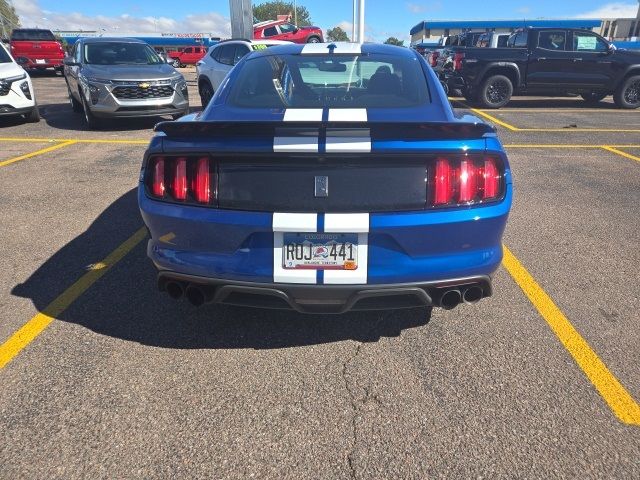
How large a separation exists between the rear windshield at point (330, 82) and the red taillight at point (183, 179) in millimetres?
A: 772

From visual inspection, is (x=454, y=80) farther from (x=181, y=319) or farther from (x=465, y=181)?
(x=181, y=319)

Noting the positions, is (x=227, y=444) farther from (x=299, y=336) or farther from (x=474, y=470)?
(x=474, y=470)

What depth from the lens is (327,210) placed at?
2113mm

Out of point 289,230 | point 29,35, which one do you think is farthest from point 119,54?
point 29,35

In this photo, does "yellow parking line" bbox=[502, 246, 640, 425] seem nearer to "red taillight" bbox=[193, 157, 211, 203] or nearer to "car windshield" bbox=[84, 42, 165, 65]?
"red taillight" bbox=[193, 157, 211, 203]

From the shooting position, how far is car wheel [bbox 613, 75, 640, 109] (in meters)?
11.7

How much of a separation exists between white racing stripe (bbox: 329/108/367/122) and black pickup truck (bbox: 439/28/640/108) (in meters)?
10.1

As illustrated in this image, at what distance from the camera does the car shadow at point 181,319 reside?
2.66 meters

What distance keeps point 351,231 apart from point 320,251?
0.58 feet

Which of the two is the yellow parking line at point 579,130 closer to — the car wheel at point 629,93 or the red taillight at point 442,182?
the car wheel at point 629,93

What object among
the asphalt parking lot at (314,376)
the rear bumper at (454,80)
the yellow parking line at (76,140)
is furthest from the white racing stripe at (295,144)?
the rear bumper at (454,80)

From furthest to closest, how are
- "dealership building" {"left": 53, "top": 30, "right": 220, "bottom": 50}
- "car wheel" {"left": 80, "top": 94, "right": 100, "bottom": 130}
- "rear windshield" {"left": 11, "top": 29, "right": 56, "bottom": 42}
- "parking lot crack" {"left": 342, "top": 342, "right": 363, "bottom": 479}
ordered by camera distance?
"dealership building" {"left": 53, "top": 30, "right": 220, "bottom": 50} → "rear windshield" {"left": 11, "top": 29, "right": 56, "bottom": 42} → "car wheel" {"left": 80, "top": 94, "right": 100, "bottom": 130} → "parking lot crack" {"left": 342, "top": 342, "right": 363, "bottom": 479}

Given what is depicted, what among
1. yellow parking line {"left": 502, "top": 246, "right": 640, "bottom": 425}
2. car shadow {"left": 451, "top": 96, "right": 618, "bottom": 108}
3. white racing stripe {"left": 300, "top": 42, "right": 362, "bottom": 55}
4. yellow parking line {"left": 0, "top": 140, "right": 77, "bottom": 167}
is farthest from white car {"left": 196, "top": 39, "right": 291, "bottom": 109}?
yellow parking line {"left": 502, "top": 246, "right": 640, "bottom": 425}

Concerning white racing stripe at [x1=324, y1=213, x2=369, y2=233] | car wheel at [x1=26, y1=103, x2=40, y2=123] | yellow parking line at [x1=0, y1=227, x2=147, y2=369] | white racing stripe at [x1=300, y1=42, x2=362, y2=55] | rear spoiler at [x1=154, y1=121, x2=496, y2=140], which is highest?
white racing stripe at [x1=300, y1=42, x2=362, y2=55]
